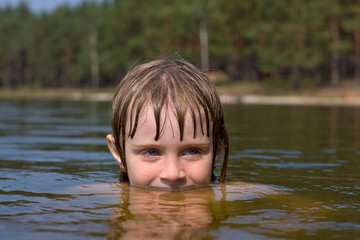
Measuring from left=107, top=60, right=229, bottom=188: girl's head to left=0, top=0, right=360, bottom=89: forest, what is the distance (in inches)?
1138

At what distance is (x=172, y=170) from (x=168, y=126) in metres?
0.24

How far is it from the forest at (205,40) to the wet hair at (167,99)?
2881cm

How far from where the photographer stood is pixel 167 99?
9.71ft

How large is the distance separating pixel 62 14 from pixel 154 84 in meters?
108

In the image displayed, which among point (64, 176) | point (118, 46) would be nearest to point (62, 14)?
point (118, 46)

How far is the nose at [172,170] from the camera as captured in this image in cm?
289

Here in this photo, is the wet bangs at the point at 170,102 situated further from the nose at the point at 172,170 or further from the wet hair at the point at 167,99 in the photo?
the nose at the point at 172,170

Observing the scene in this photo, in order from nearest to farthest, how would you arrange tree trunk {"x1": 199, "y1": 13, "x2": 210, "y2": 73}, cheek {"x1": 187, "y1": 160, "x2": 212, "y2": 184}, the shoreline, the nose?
1. the nose
2. cheek {"x1": 187, "y1": 160, "x2": 212, "y2": 184}
3. the shoreline
4. tree trunk {"x1": 199, "y1": 13, "x2": 210, "y2": 73}

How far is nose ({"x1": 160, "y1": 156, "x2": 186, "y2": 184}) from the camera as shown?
2.89 metres

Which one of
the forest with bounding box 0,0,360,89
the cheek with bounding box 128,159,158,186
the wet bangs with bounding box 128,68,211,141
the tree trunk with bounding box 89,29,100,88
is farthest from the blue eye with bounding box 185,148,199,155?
the tree trunk with bounding box 89,29,100,88

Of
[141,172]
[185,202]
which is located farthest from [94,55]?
[185,202]

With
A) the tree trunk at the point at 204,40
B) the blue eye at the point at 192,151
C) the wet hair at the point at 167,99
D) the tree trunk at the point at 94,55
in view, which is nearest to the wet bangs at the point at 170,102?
the wet hair at the point at 167,99

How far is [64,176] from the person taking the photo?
4016 mm

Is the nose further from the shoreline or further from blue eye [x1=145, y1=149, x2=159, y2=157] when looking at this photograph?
the shoreline
